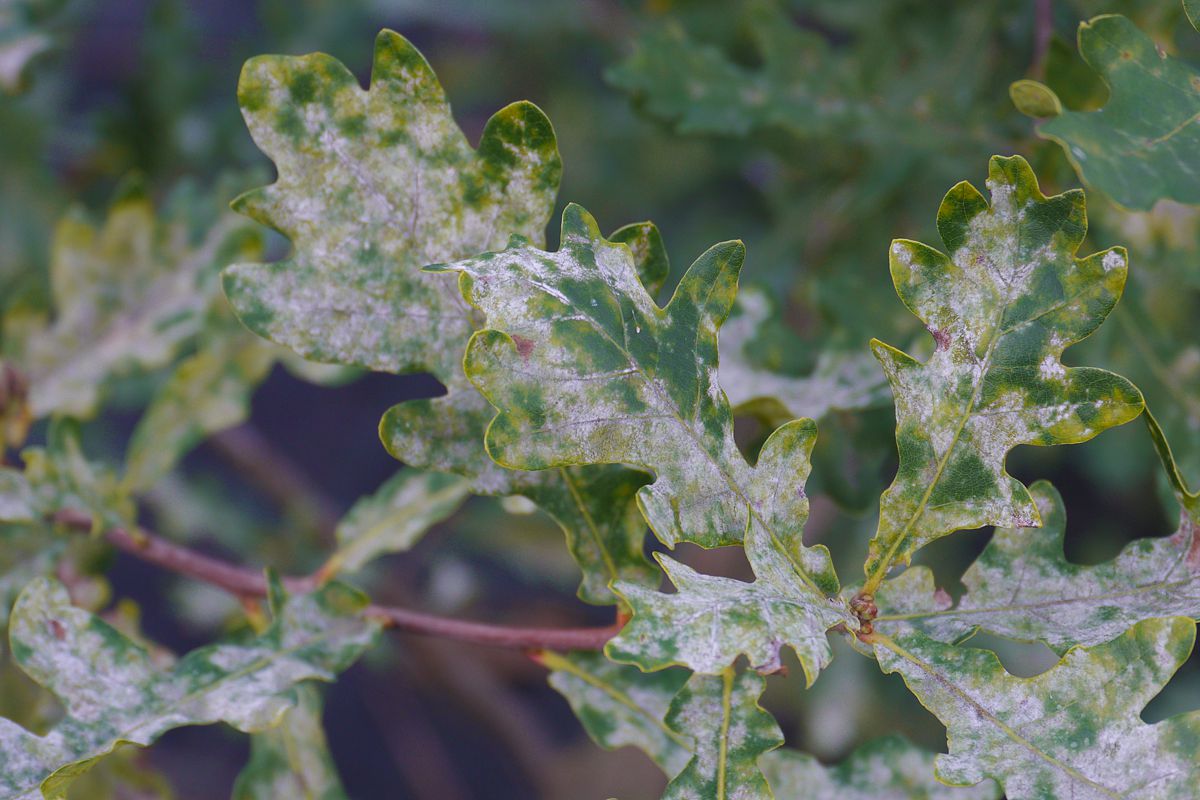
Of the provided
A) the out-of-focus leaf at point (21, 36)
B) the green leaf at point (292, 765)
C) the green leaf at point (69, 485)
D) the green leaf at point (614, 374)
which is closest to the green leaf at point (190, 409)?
the green leaf at point (69, 485)

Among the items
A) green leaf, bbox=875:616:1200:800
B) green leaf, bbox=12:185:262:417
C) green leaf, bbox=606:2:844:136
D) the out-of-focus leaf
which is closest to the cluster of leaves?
green leaf, bbox=875:616:1200:800

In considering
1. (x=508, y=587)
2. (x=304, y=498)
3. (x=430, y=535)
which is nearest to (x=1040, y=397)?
(x=304, y=498)

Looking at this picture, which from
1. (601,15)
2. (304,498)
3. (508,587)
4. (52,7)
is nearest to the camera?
(52,7)

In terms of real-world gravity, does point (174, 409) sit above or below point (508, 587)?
above

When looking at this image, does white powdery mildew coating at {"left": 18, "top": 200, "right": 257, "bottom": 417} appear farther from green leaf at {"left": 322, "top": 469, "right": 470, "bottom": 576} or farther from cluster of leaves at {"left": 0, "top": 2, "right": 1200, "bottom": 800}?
green leaf at {"left": 322, "top": 469, "right": 470, "bottom": 576}

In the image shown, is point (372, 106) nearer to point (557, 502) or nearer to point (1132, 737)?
point (557, 502)

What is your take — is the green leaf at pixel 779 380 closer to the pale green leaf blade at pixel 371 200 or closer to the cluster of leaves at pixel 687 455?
the cluster of leaves at pixel 687 455

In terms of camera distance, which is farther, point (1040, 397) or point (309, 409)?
point (309, 409)
